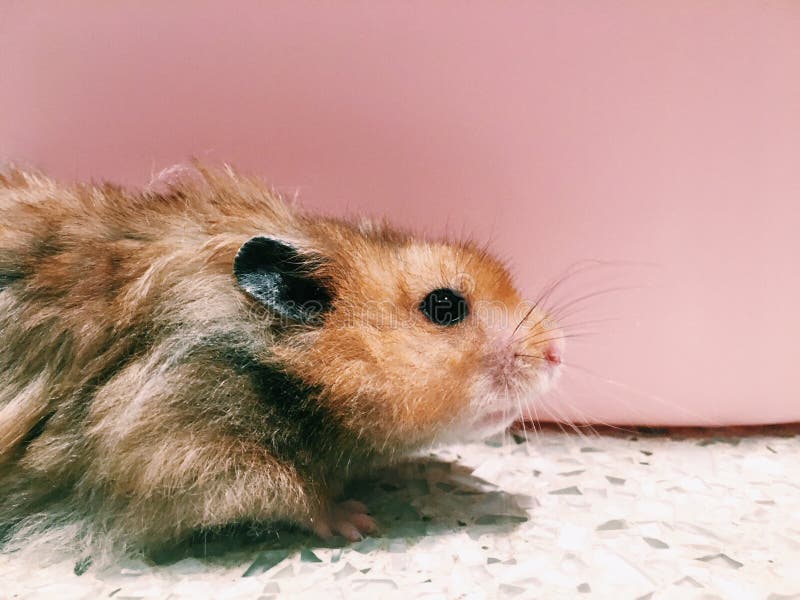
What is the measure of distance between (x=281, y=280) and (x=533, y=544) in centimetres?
87

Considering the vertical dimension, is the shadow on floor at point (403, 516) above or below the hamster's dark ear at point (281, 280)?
below

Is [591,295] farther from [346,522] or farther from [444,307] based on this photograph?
[346,522]

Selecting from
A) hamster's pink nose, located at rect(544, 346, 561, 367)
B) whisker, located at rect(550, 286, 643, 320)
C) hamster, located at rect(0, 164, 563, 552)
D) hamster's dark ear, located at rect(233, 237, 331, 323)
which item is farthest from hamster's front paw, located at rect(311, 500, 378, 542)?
whisker, located at rect(550, 286, 643, 320)

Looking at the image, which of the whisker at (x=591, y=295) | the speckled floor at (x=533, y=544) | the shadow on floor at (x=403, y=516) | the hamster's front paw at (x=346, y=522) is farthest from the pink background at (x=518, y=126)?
the hamster's front paw at (x=346, y=522)

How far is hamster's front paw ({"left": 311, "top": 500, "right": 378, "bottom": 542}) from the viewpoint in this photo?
4.89 ft

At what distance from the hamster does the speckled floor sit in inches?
3.6

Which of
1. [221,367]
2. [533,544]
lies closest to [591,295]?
[533,544]

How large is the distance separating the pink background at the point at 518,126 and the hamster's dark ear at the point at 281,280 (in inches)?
26.8

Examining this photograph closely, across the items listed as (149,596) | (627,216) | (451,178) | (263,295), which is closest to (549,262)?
(627,216)

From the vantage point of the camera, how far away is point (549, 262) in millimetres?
2145

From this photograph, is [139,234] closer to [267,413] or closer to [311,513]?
[267,413]

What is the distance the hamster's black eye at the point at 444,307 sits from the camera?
1530mm

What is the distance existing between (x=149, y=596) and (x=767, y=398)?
204cm

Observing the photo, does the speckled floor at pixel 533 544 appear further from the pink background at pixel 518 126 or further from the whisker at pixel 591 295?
the whisker at pixel 591 295
